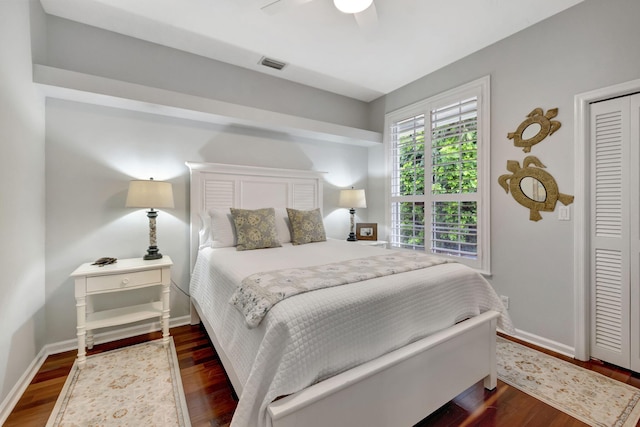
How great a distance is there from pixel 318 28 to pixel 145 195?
2096 mm

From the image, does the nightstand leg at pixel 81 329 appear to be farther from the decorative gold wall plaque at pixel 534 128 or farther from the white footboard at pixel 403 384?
the decorative gold wall plaque at pixel 534 128

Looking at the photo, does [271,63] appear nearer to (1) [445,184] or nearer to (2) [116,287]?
(1) [445,184]

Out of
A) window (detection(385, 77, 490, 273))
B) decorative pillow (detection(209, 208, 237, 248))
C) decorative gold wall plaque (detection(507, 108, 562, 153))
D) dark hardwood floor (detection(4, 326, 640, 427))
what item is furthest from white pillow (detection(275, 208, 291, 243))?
decorative gold wall plaque (detection(507, 108, 562, 153))

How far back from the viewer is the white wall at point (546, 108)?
2025 millimetres

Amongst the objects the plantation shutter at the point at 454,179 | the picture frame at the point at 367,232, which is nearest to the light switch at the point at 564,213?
the plantation shutter at the point at 454,179

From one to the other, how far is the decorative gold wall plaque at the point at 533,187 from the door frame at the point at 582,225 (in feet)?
0.37

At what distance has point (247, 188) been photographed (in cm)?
317

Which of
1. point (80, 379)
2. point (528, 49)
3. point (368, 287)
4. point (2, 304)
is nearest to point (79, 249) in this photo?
point (2, 304)

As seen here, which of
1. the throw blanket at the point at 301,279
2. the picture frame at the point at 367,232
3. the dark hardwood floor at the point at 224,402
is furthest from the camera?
the picture frame at the point at 367,232

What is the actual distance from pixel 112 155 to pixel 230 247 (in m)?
1.34

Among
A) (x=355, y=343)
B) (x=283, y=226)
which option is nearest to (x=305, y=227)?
(x=283, y=226)

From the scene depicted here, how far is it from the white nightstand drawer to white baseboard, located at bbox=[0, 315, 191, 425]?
0.64 m

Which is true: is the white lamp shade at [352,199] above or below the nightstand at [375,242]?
above

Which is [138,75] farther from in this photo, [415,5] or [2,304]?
[415,5]
